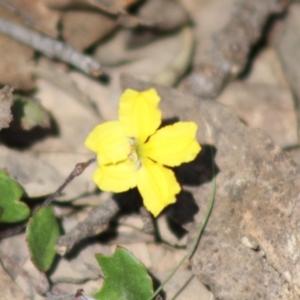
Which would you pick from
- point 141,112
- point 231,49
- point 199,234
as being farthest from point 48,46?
point 199,234

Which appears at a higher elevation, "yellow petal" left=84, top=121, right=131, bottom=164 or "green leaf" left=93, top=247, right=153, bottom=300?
"yellow petal" left=84, top=121, right=131, bottom=164

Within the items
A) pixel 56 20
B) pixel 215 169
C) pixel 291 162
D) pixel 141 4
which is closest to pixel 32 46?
pixel 56 20

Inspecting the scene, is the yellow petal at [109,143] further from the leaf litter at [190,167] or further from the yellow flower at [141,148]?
the leaf litter at [190,167]

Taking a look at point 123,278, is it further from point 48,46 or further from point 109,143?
point 48,46

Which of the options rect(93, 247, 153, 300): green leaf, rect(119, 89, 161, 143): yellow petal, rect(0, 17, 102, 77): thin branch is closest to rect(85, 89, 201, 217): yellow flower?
rect(119, 89, 161, 143): yellow petal

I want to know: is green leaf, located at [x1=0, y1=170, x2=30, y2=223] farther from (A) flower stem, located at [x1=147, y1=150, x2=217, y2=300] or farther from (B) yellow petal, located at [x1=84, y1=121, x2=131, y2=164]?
(A) flower stem, located at [x1=147, y1=150, x2=217, y2=300]

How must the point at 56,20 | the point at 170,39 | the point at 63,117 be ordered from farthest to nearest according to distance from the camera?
the point at 170,39
the point at 56,20
the point at 63,117

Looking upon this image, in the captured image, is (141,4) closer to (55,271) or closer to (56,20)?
(56,20)
